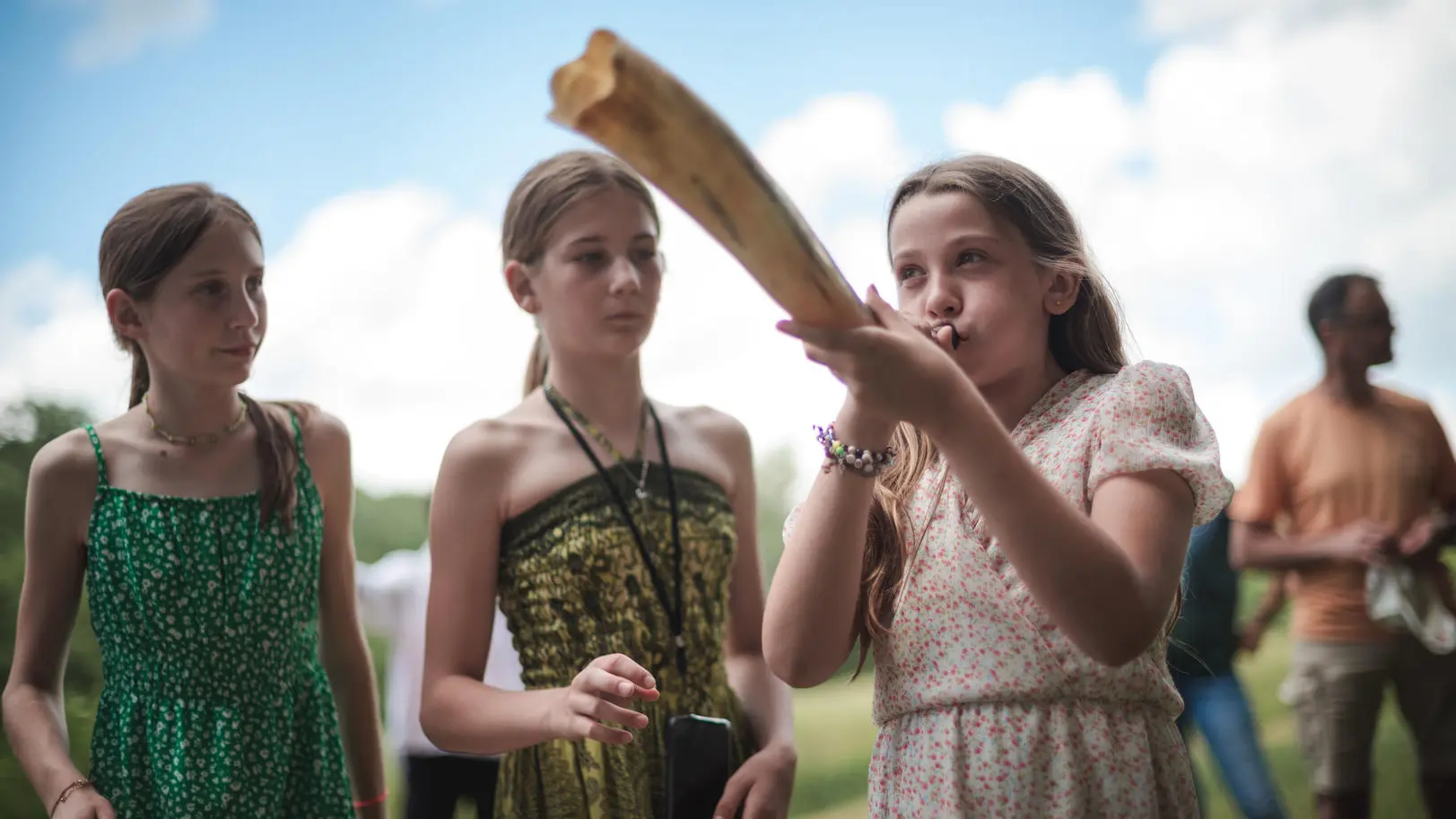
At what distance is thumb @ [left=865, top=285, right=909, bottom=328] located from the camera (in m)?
0.83

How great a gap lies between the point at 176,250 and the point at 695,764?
79 cm

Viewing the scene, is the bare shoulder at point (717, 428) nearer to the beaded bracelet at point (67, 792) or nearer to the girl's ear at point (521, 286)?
the girl's ear at point (521, 286)

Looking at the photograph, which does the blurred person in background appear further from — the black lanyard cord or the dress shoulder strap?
the dress shoulder strap

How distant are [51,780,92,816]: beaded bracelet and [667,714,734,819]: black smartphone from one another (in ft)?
1.92

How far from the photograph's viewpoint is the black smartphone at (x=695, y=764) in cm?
118

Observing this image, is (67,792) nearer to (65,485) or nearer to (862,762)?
(65,485)

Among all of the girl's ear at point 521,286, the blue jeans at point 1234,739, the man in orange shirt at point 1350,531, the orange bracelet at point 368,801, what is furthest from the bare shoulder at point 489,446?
the man in orange shirt at point 1350,531

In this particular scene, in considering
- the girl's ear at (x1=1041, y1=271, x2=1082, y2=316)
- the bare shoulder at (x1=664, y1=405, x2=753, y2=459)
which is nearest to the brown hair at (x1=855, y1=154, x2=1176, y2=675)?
the girl's ear at (x1=1041, y1=271, x2=1082, y2=316)

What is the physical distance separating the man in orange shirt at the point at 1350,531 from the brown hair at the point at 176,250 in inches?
84.2

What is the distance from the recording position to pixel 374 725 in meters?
1.46

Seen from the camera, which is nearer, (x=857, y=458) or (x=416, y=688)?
(x=857, y=458)

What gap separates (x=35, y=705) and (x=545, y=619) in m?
0.54

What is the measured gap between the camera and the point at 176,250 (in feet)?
4.34

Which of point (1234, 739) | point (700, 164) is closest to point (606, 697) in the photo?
point (700, 164)
